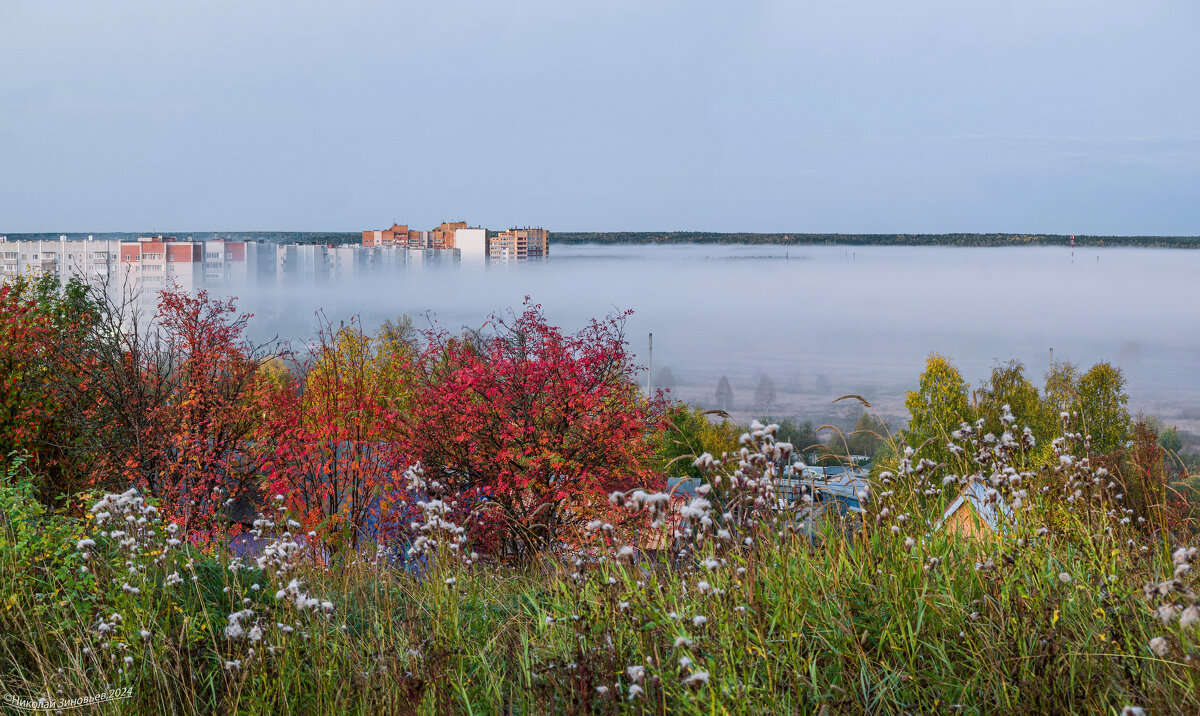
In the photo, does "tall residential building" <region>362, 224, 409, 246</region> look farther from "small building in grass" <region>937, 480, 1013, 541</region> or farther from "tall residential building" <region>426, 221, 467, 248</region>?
"small building in grass" <region>937, 480, 1013, 541</region>

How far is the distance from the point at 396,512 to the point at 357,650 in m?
8.06

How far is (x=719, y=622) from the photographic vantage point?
9.68 feet

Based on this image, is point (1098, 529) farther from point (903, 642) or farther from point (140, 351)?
point (140, 351)

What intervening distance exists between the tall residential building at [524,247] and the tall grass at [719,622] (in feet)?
258

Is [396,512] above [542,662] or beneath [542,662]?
beneath

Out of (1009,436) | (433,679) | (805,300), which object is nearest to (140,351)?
(433,679)

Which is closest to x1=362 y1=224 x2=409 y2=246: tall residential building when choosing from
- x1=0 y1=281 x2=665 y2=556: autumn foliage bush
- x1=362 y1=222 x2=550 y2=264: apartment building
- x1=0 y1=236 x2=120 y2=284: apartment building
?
x1=362 y1=222 x2=550 y2=264: apartment building

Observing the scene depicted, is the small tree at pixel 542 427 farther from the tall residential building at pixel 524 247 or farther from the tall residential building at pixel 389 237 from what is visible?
the tall residential building at pixel 389 237

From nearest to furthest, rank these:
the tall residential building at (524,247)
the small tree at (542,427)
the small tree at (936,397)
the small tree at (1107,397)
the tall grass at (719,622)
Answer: the tall grass at (719,622) → the small tree at (542,427) → the small tree at (1107,397) → the small tree at (936,397) → the tall residential building at (524,247)

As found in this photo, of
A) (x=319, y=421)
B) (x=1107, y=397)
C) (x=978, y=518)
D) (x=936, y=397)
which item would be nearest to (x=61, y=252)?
(x=319, y=421)

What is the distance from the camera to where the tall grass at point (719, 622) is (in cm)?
286

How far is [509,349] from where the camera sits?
12492 millimetres

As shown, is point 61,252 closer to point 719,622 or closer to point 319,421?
point 319,421

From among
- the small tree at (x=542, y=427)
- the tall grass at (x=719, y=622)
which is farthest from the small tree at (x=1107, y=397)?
the tall grass at (x=719, y=622)
